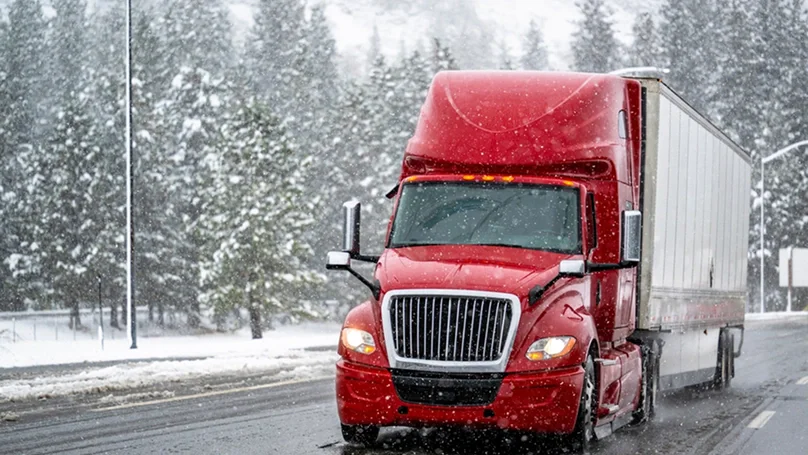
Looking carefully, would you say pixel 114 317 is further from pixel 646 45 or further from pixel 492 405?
pixel 492 405

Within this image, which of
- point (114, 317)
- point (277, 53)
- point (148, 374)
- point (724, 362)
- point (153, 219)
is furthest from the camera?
point (277, 53)

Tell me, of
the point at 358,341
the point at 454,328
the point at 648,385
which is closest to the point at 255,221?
the point at 648,385

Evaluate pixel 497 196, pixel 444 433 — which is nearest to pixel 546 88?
pixel 497 196

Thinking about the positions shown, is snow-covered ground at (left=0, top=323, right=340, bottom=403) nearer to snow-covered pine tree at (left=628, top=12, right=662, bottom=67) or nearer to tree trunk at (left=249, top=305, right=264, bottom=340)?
tree trunk at (left=249, top=305, right=264, bottom=340)

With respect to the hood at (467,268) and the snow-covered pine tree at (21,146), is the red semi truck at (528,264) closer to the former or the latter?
the hood at (467,268)

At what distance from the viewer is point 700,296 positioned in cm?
1725

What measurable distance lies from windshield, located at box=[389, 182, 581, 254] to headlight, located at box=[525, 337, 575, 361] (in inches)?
51.1

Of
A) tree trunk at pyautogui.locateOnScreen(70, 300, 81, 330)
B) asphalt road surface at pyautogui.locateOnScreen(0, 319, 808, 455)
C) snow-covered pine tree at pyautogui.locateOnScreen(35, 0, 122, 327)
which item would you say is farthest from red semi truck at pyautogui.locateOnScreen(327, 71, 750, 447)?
tree trunk at pyautogui.locateOnScreen(70, 300, 81, 330)

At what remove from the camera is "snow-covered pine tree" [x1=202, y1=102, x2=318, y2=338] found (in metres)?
53.8

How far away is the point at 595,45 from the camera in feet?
307

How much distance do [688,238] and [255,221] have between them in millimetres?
38595

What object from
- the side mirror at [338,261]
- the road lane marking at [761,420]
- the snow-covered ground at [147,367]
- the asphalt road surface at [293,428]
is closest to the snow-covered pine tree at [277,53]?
the snow-covered ground at [147,367]

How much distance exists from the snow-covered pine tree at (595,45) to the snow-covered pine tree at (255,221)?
140 feet

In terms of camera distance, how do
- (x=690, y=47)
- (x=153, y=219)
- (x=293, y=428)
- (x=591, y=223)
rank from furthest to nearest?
(x=690, y=47) < (x=153, y=219) < (x=293, y=428) < (x=591, y=223)
